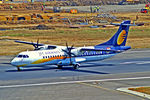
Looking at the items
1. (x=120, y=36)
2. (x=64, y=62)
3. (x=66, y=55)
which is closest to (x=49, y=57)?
(x=64, y=62)

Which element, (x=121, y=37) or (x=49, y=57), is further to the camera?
(x=121, y=37)

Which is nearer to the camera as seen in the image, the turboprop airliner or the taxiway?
the taxiway

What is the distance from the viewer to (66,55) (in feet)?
152

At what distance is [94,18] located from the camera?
470 ft

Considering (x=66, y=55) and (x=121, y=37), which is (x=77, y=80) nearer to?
(x=66, y=55)

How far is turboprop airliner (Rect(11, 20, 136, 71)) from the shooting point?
4366 centimetres

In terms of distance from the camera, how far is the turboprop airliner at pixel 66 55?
43.7 metres

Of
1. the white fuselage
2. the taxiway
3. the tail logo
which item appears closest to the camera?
the taxiway

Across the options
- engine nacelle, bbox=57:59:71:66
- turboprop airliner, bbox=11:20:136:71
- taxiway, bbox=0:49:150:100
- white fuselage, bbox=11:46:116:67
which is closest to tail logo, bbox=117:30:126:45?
turboprop airliner, bbox=11:20:136:71

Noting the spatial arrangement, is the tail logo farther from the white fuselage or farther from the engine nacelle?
the engine nacelle

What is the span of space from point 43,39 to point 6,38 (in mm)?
10260

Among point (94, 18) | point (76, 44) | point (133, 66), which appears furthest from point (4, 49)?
point (94, 18)

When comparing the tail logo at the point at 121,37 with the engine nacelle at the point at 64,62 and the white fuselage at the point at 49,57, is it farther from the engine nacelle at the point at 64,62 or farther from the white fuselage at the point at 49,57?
the engine nacelle at the point at 64,62

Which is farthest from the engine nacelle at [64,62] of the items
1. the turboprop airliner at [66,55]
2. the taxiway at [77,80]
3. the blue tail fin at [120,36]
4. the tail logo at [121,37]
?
the tail logo at [121,37]
